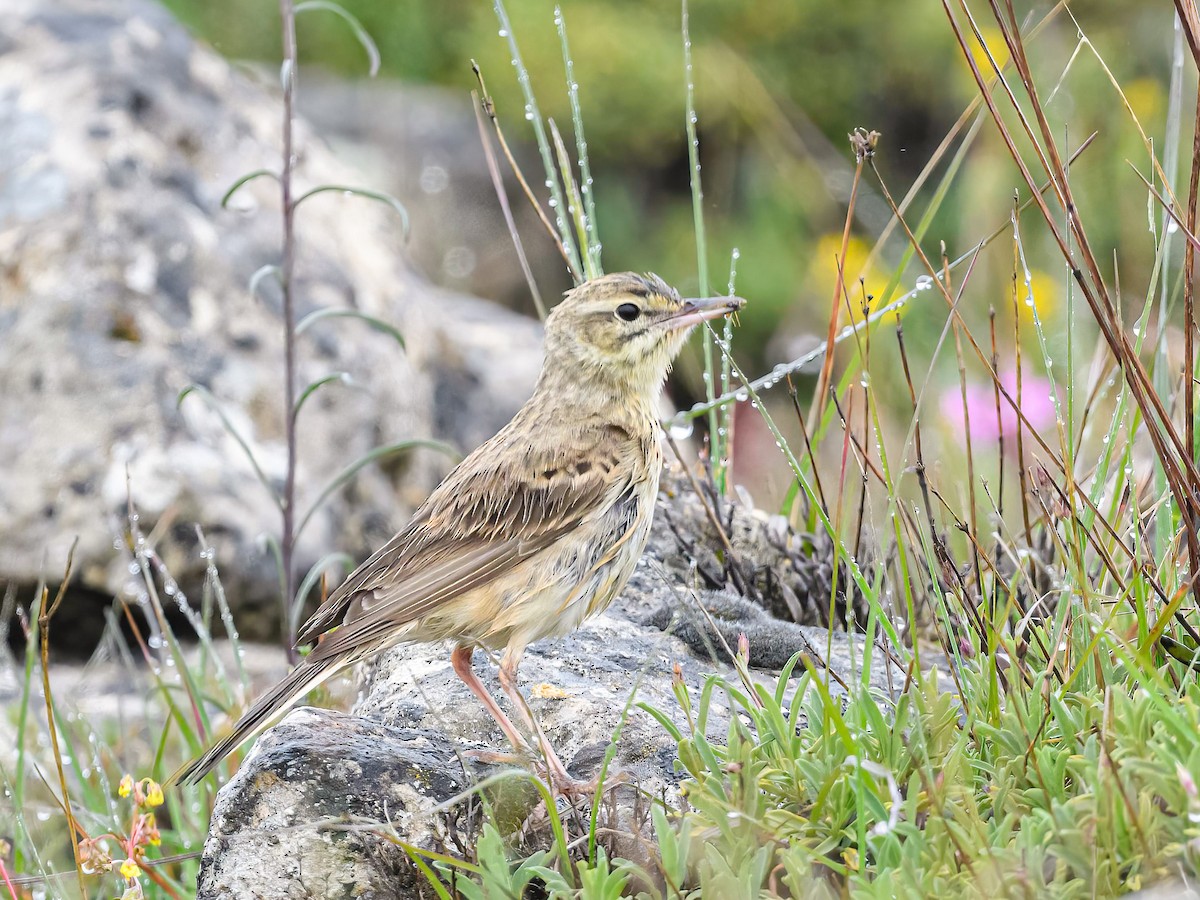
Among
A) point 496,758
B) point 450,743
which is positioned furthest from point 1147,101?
point 496,758

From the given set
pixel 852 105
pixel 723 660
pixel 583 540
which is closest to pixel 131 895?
pixel 583 540

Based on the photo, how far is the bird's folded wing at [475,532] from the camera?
3426 mm

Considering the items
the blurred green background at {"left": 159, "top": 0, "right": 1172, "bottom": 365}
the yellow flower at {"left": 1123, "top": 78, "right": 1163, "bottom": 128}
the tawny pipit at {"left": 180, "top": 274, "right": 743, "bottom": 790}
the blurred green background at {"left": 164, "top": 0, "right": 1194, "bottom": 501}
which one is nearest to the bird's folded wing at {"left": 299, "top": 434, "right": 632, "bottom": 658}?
the tawny pipit at {"left": 180, "top": 274, "right": 743, "bottom": 790}

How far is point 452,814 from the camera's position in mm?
2820

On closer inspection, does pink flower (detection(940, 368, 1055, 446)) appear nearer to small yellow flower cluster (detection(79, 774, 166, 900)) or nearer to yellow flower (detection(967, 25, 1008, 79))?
yellow flower (detection(967, 25, 1008, 79))

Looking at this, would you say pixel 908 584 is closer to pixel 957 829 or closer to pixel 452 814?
pixel 957 829

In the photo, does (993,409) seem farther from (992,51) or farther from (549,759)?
(549,759)

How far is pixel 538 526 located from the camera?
3568mm

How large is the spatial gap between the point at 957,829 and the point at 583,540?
150 centimetres

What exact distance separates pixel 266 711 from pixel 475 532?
2.36 ft

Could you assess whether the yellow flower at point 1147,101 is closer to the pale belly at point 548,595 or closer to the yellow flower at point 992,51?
the yellow flower at point 992,51

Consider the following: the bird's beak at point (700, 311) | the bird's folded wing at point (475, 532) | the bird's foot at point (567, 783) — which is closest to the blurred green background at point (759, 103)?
the bird's beak at point (700, 311)

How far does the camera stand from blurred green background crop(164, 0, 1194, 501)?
9.95m

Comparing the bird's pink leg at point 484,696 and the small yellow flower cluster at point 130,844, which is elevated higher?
the bird's pink leg at point 484,696
